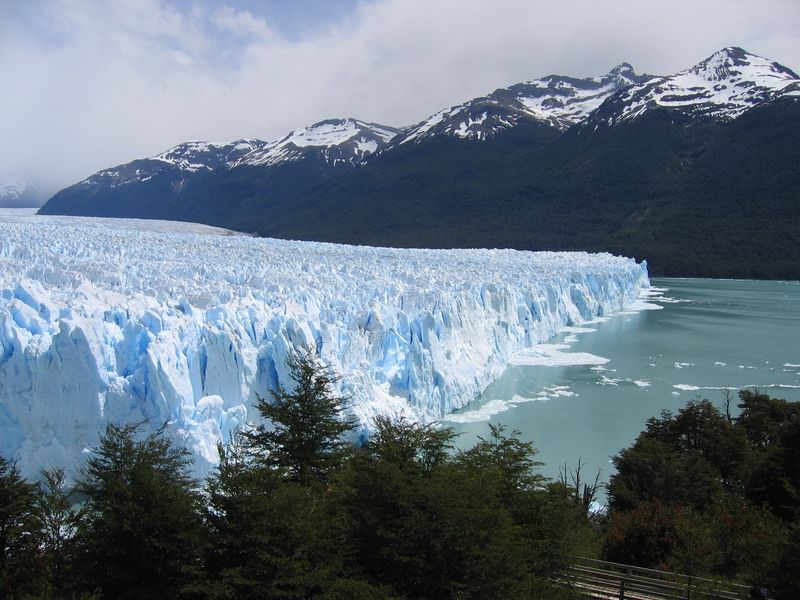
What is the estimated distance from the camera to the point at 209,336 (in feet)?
29.4

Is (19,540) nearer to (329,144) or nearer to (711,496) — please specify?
(711,496)

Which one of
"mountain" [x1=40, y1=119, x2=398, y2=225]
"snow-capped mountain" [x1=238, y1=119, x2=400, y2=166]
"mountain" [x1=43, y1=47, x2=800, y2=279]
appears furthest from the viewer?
"snow-capped mountain" [x1=238, y1=119, x2=400, y2=166]

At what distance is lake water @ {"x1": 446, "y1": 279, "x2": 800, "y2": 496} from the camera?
39.0 ft

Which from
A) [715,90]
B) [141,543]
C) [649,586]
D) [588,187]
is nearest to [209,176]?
[588,187]

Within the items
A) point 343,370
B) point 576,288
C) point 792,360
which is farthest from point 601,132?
point 343,370

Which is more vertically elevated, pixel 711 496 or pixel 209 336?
pixel 209 336

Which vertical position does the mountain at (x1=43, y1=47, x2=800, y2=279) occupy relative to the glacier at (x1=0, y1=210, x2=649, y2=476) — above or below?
above

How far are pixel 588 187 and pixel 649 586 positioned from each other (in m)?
56.8

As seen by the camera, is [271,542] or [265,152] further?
[265,152]

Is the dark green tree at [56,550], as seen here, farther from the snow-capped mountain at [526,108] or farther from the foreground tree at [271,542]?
the snow-capped mountain at [526,108]

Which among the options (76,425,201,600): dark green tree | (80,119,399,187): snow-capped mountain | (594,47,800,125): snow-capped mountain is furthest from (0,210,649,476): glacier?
(80,119,399,187): snow-capped mountain

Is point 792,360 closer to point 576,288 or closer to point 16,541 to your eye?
point 576,288

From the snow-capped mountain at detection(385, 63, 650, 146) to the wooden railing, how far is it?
250ft

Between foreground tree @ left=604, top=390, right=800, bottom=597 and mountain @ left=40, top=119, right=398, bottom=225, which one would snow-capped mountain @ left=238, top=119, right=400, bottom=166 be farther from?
foreground tree @ left=604, top=390, right=800, bottom=597
